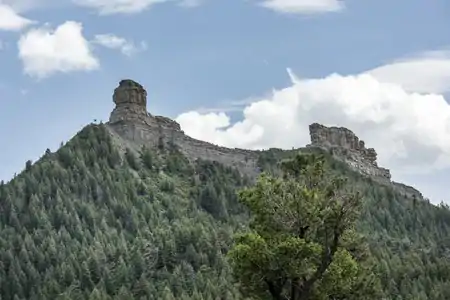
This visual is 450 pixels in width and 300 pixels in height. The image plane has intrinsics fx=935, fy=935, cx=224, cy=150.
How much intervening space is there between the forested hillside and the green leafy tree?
191 ft

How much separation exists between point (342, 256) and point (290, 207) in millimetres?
2853

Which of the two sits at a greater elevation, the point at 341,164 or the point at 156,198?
the point at 341,164

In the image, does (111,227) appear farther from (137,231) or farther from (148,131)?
(148,131)

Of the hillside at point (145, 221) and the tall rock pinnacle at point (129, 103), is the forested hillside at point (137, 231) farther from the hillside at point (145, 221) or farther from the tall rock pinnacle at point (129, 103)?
the tall rock pinnacle at point (129, 103)

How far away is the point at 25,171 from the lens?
5709 inches

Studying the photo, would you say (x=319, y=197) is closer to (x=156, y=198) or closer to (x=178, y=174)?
(x=156, y=198)

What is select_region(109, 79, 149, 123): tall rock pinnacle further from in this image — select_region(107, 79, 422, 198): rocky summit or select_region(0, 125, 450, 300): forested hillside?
select_region(0, 125, 450, 300): forested hillside

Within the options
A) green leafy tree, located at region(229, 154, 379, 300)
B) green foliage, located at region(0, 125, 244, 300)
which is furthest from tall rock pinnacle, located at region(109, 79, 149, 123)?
green leafy tree, located at region(229, 154, 379, 300)

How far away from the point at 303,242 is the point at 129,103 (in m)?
138

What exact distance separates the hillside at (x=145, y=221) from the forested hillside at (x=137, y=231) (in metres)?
0.20

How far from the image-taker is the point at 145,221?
137 meters

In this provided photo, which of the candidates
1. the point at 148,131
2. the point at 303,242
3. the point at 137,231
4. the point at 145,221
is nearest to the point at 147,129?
the point at 148,131

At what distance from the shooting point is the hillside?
114812mm

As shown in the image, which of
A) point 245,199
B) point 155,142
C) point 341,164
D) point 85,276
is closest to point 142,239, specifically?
point 85,276
